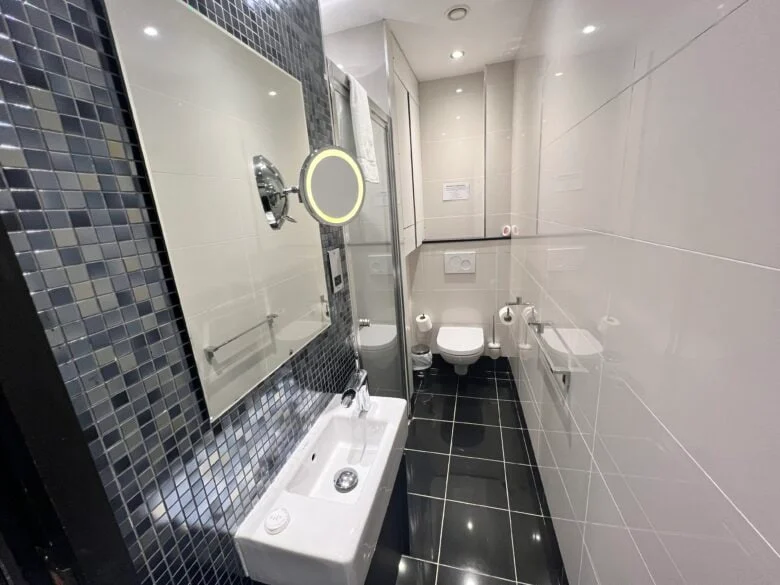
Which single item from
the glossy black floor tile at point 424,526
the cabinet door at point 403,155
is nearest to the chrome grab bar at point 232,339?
the cabinet door at point 403,155

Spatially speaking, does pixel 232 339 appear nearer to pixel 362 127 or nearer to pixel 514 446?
pixel 362 127

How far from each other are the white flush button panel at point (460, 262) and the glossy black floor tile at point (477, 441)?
1280 mm

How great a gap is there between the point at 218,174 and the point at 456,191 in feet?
7.33

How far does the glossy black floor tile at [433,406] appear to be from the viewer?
7.81 feet

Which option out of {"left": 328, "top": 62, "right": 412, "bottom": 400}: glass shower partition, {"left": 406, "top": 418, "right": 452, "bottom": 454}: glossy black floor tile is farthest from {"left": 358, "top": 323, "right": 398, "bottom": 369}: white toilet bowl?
{"left": 406, "top": 418, "right": 452, "bottom": 454}: glossy black floor tile

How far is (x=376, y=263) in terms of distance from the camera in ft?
6.03

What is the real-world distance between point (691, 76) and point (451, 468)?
2010 mm

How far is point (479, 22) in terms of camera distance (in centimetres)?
173

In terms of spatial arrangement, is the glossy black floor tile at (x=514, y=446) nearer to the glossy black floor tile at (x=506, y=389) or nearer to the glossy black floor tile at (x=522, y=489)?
the glossy black floor tile at (x=522, y=489)

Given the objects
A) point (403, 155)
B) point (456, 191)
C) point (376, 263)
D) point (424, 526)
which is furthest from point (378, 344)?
point (456, 191)

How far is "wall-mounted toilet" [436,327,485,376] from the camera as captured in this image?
253cm

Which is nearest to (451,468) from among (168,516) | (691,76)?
(168,516)

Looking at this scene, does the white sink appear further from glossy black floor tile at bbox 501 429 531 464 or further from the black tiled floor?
glossy black floor tile at bbox 501 429 531 464

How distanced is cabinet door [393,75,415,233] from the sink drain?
1.40 meters
